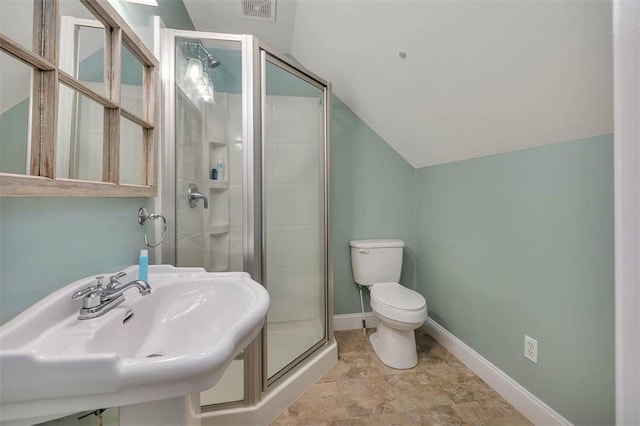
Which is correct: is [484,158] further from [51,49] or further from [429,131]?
[51,49]

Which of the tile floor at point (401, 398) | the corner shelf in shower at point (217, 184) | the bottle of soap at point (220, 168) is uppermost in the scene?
the bottle of soap at point (220, 168)

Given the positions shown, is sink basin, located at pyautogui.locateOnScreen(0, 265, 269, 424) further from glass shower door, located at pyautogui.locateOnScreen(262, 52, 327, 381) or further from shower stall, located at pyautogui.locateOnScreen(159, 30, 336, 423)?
glass shower door, located at pyautogui.locateOnScreen(262, 52, 327, 381)

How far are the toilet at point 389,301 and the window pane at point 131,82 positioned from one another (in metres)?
1.60

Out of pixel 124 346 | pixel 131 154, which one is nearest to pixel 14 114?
pixel 131 154

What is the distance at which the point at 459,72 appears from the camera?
4.07 feet

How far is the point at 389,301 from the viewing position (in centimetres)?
163

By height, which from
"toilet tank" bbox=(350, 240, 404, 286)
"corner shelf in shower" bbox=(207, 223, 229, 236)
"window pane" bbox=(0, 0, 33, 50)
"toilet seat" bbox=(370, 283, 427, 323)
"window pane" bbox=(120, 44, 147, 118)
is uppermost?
"window pane" bbox=(120, 44, 147, 118)

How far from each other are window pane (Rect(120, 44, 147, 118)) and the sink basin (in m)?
0.64

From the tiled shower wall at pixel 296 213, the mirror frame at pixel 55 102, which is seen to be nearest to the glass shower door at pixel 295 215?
the tiled shower wall at pixel 296 213

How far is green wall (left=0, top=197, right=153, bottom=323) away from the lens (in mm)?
548

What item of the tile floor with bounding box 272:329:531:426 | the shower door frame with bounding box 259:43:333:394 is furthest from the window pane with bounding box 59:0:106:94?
the tile floor with bounding box 272:329:531:426

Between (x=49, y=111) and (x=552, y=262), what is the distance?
1898 mm

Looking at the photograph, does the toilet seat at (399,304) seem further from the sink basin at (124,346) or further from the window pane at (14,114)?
the window pane at (14,114)

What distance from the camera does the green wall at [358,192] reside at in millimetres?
2111
